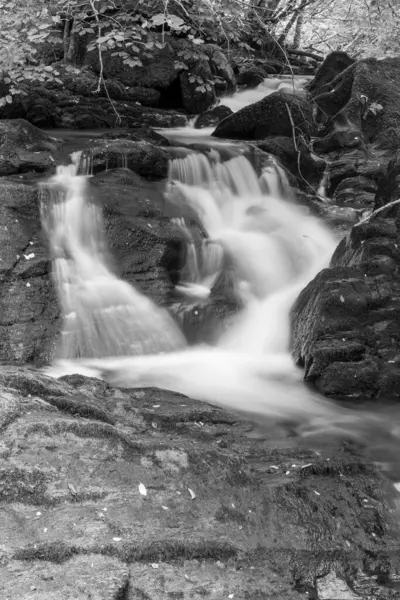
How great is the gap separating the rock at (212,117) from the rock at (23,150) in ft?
18.3

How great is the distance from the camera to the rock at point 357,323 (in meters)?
6.55

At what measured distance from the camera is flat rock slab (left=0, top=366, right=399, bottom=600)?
267 centimetres

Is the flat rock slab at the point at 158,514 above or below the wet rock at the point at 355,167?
above

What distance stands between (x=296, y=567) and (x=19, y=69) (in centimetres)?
824

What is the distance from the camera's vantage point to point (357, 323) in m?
7.14

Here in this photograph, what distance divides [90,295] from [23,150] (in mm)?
3298

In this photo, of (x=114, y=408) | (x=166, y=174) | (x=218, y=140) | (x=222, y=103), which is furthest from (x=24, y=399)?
(x=222, y=103)

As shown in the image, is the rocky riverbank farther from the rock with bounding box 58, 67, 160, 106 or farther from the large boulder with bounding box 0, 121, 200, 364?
the rock with bounding box 58, 67, 160, 106

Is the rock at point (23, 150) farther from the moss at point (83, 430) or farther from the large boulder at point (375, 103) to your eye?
the large boulder at point (375, 103)

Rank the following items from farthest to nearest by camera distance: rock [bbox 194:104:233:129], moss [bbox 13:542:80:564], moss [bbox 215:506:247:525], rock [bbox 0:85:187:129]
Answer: rock [bbox 194:104:233:129] < rock [bbox 0:85:187:129] < moss [bbox 215:506:247:525] < moss [bbox 13:542:80:564]

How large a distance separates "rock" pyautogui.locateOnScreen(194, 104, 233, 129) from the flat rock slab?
1223cm

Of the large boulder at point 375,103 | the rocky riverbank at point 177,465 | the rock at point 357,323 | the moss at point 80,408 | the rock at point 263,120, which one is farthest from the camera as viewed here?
the large boulder at point 375,103

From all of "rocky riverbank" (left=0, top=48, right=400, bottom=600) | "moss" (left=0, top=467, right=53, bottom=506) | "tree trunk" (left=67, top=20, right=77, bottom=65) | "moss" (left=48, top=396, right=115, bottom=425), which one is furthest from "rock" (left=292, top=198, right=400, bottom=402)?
"tree trunk" (left=67, top=20, right=77, bottom=65)

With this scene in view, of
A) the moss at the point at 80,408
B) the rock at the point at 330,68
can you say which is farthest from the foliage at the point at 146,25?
the moss at the point at 80,408
